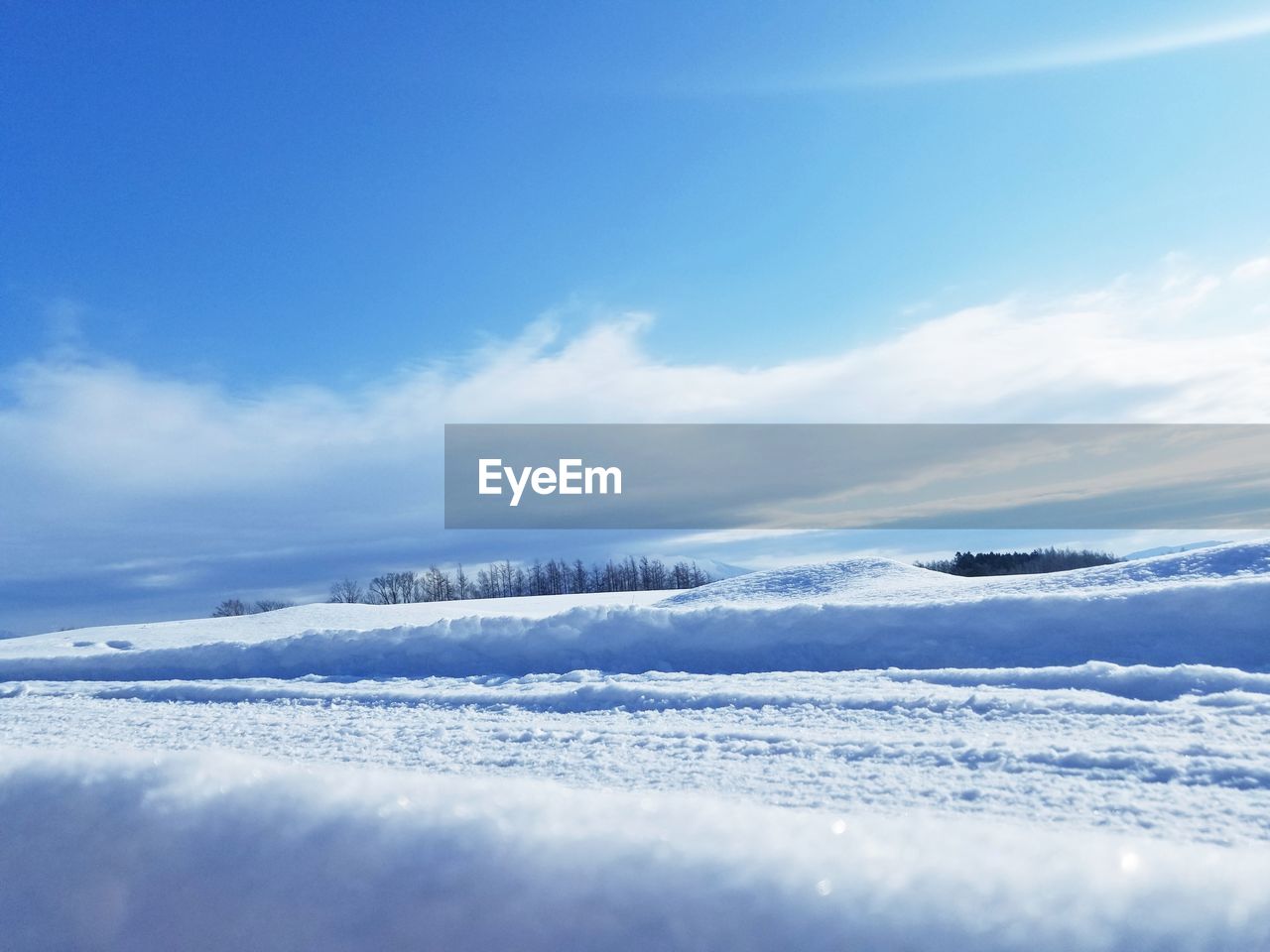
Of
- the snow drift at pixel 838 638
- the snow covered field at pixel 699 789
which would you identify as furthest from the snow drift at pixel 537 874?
the snow drift at pixel 838 638

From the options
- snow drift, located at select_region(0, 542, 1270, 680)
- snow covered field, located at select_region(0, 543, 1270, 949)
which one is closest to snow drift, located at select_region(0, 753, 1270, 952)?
snow covered field, located at select_region(0, 543, 1270, 949)

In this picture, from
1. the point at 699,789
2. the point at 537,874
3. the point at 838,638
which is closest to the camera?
the point at 537,874

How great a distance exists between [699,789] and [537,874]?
1.08m

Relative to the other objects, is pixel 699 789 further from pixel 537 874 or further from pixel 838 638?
pixel 838 638

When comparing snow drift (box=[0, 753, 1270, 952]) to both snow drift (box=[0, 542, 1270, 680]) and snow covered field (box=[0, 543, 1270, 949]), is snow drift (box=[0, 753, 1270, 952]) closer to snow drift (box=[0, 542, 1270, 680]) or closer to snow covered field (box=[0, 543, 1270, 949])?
snow covered field (box=[0, 543, 1270, 949])

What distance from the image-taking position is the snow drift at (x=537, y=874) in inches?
39.3

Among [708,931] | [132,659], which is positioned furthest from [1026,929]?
[132,659]

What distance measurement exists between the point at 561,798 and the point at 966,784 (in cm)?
115

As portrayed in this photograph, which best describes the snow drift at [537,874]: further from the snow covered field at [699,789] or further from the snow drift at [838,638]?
the snow drift at [838,638]

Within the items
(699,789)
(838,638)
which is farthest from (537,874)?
(838,638)

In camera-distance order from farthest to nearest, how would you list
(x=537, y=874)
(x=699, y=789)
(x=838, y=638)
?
(x=838, y=638) → (x=699, y=789) → (x=537, y=874)

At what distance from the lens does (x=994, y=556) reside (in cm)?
1958

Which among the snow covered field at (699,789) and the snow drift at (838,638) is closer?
the snow covered field at (699,789)

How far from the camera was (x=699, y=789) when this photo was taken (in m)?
2.21
